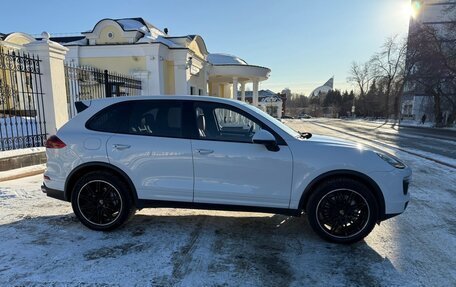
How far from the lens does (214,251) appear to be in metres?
3.71

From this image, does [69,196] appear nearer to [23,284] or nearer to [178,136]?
[23,284]

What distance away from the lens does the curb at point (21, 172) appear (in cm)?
670

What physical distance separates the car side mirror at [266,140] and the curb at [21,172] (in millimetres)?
5765

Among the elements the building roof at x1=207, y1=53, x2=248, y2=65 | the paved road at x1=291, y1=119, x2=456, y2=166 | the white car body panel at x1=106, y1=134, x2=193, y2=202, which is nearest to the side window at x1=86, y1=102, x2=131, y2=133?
the white car body panel at x1=106, y1=134, x2=193, y2=202

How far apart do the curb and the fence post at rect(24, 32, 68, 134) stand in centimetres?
132

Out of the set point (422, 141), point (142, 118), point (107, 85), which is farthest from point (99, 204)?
point (422, 141)

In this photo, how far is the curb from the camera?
6.70 m

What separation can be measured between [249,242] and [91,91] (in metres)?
9.51

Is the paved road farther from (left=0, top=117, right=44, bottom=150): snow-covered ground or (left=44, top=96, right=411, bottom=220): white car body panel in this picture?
(left=0, top=117, right=44, bottom=150): snow-covered ground

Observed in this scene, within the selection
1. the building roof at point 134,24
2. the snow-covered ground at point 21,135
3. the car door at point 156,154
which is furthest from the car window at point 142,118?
the building roof at point 134,24

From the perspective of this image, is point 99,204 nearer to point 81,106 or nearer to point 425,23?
point 81,106

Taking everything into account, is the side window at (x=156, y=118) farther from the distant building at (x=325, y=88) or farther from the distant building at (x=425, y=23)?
the distant building at (x=325, y=88)

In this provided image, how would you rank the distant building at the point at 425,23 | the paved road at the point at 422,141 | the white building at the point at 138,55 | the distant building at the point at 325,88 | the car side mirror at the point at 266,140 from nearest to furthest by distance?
the car side mirror at the point at 266,140
the paved road at the point at 422,141
the white building at the point at 138,55
the distant building at the point at 425,23
the distant building at the point at 325,88

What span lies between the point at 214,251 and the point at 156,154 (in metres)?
1.38
